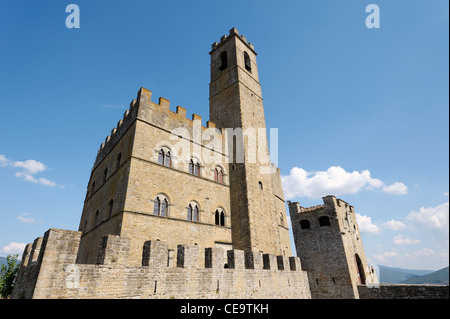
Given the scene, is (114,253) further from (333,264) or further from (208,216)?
(333,264)

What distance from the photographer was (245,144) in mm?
17188

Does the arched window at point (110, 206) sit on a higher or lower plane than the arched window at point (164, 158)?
lower

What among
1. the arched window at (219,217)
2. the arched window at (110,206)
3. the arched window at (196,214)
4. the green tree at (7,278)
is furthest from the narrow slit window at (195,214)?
the green tree at (7,278)

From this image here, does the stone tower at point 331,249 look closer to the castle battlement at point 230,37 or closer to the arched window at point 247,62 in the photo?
the arched window at point 247,62

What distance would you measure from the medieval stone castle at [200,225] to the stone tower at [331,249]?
0.07 m

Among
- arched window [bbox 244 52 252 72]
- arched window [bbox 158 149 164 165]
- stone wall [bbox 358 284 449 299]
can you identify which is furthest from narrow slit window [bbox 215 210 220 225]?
arched window [bbox 244 52 252 72]

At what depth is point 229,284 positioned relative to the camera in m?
10.2

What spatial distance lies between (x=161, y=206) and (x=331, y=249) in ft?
41.6

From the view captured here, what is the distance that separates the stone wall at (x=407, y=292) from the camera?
1197 centimetres

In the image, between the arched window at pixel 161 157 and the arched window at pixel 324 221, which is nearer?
the arched window at pixel 161 157

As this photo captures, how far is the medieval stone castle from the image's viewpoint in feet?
25.0

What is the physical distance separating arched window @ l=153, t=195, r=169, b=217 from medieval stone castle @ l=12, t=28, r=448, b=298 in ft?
0.20

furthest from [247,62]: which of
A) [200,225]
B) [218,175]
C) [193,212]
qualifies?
[200,225]

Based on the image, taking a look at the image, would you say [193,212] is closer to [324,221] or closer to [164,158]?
[164,158]
